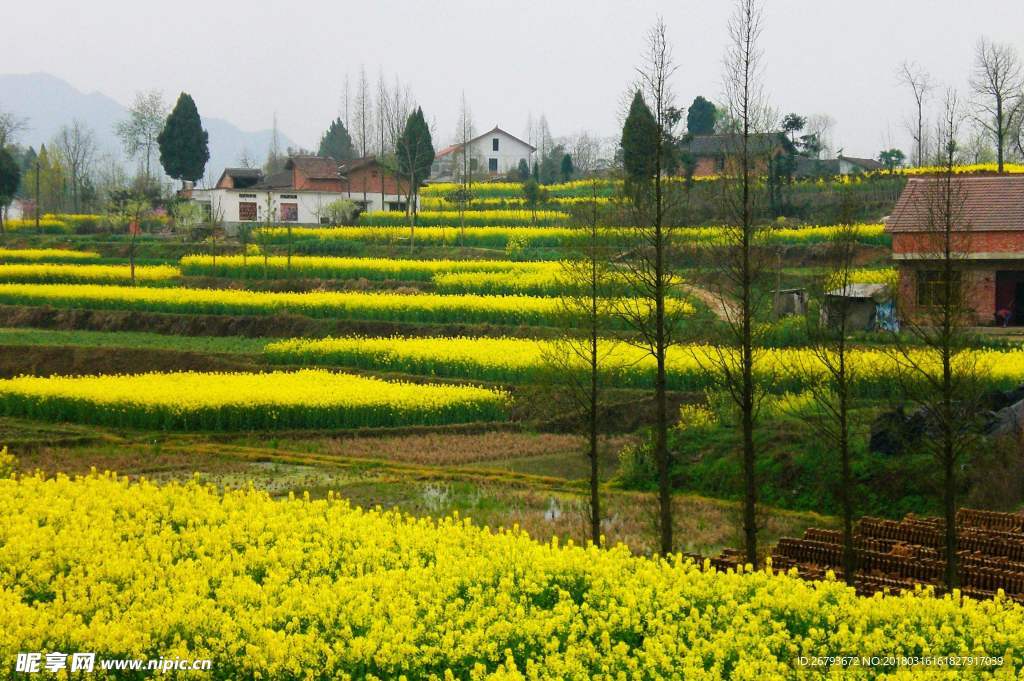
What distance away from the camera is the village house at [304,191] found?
64250 mm

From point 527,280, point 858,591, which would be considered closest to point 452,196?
point 527,280

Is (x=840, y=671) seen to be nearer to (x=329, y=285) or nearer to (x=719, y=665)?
(x=719, y=665)

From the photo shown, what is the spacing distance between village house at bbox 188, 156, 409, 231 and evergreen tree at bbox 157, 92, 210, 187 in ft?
6.83

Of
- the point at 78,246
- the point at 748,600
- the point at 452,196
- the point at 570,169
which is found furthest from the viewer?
the point at 570,169

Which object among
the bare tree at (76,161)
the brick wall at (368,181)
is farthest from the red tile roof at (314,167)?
the bare tree at (76,161)

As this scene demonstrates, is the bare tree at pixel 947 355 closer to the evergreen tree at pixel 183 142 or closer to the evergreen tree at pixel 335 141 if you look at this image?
the evergreen tree at pixel 183 142

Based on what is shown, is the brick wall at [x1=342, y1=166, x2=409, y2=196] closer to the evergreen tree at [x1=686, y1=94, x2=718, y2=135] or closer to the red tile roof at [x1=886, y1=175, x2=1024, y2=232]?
the evergreen tree at [x1=686, y1=94, x2=718, y2=135]

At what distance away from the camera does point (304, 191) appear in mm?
64250

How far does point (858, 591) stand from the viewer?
1292 centimetres

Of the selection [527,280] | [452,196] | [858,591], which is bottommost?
[858,591]

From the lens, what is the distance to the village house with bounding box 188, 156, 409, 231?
211 feet

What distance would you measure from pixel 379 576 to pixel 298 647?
6.54ft

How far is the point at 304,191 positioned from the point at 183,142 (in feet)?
35.2

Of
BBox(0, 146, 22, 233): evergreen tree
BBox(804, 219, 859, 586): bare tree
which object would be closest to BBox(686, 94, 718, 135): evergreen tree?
BBox(0, 146, 22, 233): evergreen tree
